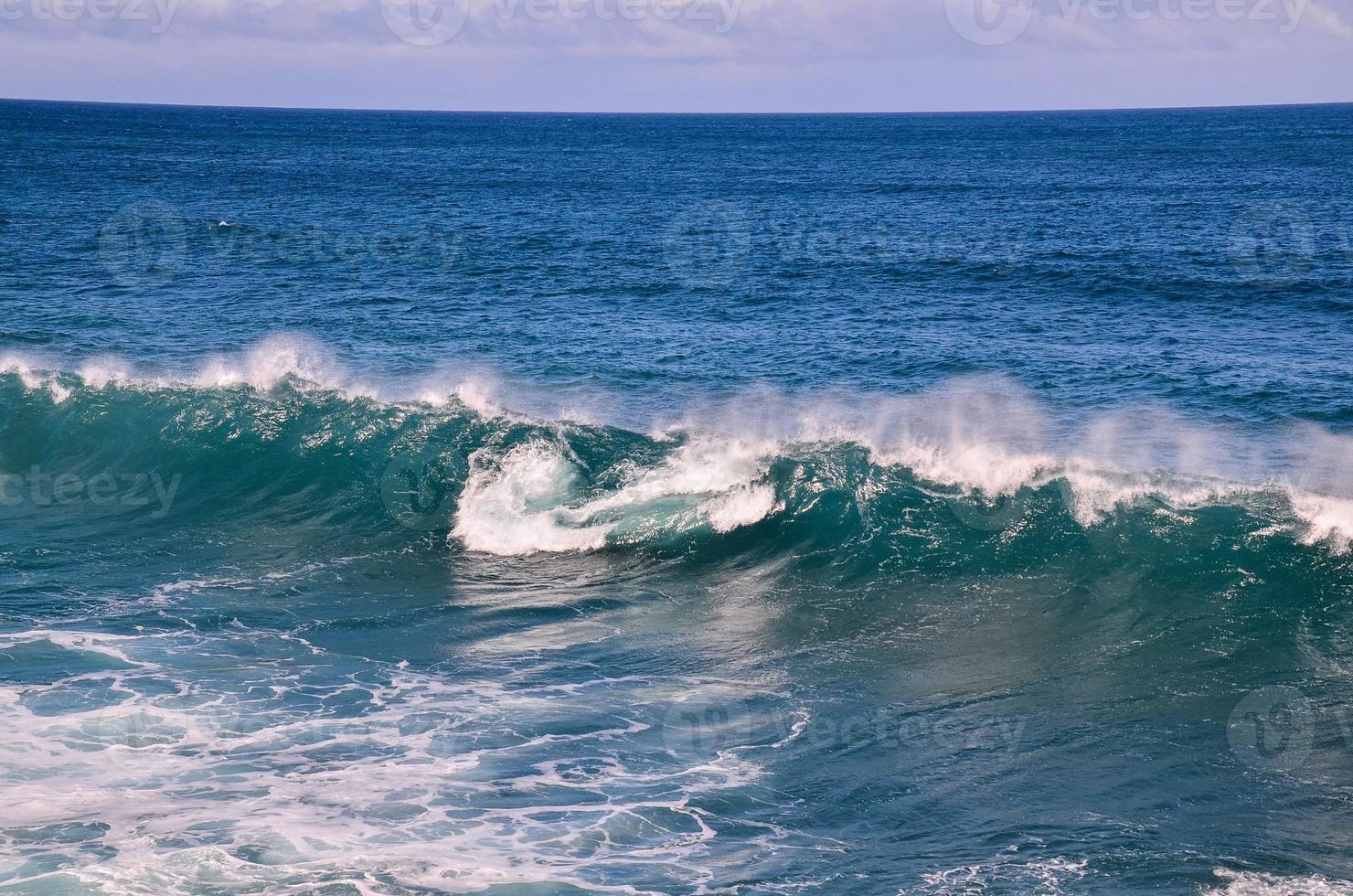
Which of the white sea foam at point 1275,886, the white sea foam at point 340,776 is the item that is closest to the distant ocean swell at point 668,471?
the white sea foam at point 340,776

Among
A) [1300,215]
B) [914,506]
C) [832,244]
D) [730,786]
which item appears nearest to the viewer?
[730,786]

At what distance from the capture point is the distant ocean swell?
1867 centimetres

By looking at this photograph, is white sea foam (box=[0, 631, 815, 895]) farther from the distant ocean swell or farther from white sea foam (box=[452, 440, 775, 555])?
the distant ocean swell

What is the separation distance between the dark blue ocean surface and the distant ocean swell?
0.10 metres

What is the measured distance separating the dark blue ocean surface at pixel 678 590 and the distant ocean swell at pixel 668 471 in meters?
0.10

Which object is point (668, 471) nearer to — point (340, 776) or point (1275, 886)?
point (340, 776)

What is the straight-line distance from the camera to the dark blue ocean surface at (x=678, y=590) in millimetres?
10977

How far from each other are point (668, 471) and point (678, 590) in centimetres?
383

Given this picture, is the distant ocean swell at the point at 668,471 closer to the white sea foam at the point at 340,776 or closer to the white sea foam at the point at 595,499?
the white sea foam at the point at 595,499

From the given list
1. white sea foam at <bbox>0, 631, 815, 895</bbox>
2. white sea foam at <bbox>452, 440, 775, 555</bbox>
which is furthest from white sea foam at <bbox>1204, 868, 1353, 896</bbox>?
white sea foam at <bbox>452, 440, 775, 555</bbox>

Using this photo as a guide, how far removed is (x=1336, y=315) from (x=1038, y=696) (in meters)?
28.6

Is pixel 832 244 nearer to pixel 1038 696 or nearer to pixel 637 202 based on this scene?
pixel 637 202

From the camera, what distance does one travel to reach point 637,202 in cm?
7331

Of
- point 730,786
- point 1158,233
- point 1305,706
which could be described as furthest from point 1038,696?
point 1158,233
